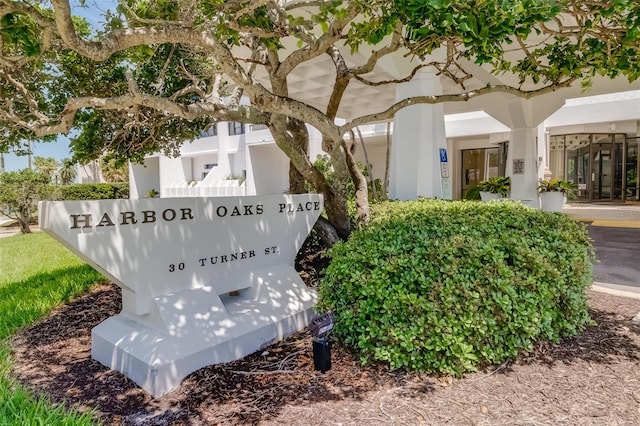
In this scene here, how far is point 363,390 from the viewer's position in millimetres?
3229

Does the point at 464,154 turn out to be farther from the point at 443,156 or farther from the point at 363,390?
the point at 363,390

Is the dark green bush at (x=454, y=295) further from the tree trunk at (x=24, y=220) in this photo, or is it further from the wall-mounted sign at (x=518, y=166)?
the tree trunk at (x=24, y=220)

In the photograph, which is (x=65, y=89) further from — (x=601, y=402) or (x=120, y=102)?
(x=601, y=402)

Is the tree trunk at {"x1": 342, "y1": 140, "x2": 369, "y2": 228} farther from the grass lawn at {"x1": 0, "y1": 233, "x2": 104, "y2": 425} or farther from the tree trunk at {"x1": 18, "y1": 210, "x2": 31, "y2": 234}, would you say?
the tree trunk at {"x1": 18, "y1": 210, "x2": 31, "y2": 234}

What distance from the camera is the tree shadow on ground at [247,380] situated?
3131 millimetres

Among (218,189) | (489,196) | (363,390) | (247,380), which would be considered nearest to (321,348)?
(363,390)

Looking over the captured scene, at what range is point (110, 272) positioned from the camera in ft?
11.9

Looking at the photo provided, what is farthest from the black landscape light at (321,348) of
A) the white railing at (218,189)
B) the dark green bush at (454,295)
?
the white railing at (218,189)

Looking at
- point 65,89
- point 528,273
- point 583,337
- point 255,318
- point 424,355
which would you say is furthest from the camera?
point 65,89

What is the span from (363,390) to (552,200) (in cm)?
1299

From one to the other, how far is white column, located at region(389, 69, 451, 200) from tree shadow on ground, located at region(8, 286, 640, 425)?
161 inches

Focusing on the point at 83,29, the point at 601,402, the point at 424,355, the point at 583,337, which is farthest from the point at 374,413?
the point at 83,29

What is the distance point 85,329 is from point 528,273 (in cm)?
475

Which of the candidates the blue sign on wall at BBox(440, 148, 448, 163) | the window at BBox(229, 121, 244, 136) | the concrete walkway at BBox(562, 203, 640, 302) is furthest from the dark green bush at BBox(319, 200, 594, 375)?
the window at BBox(229, 121, 244, 136)
